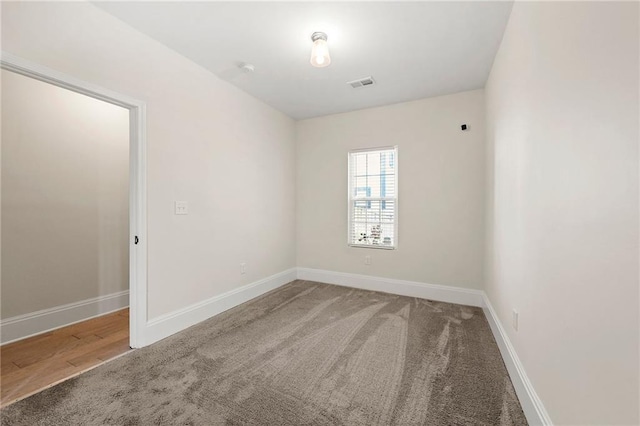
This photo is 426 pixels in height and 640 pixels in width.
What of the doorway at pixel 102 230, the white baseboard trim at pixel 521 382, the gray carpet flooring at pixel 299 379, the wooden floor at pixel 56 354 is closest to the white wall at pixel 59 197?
the doorway at pixel 102 230

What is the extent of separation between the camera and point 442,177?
11.4 feet

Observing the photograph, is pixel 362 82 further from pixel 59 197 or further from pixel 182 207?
pixel 59 197

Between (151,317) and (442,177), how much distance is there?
142 inches

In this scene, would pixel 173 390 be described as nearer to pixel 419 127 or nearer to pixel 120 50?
pixel 120 50

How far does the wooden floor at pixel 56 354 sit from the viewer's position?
182 centimetres

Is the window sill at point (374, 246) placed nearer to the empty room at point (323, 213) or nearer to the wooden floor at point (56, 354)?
the empty room at point (323, 213)

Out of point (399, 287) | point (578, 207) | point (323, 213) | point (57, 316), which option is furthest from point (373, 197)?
point (57, 316)

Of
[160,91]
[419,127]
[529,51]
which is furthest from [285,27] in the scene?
[419,127]

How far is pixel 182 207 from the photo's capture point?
8.61ft

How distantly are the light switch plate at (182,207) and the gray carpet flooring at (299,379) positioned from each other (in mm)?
1178

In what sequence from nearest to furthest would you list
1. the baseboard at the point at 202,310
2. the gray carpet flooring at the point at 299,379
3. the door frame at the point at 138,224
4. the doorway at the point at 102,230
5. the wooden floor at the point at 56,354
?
1. the gray carpet flooring at the point at 299,379
2. the wooden floor at the point at 56,354
3. the doorway at the point at 102,230
4. the door frame at the point at 138,224
5. the baseboard at the point at 202,310

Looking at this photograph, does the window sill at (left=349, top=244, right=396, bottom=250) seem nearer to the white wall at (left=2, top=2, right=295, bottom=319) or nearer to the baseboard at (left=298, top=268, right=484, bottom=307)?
the baseboard at (left=298, top=268, right=484, bottom=307)

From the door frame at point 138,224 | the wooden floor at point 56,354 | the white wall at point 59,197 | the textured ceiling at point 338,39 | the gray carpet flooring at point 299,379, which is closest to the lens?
the gray carpet flooring at point 299,379

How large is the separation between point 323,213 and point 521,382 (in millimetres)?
3103
